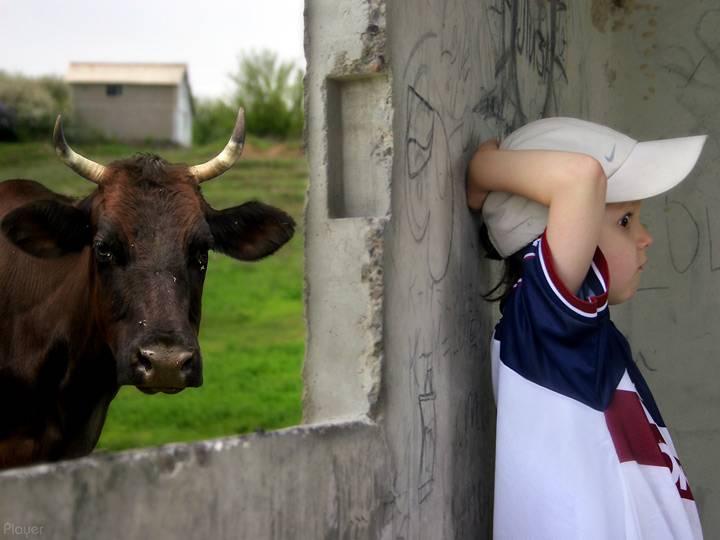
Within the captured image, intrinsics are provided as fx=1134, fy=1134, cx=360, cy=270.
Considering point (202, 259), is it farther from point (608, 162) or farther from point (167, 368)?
point (608, 162)

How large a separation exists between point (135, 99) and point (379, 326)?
29.0 m

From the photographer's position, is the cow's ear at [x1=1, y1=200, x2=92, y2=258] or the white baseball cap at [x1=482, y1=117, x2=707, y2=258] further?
the cow's ear at [x1=1, y1=200, x2=92, y2=258]

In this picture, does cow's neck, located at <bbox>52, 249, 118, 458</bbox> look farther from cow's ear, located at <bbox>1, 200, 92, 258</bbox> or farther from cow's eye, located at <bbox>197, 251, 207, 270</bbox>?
cow's eye, located at <bbox>197, 251, 207, 270</bbox>

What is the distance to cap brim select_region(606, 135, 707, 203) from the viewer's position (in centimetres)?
301

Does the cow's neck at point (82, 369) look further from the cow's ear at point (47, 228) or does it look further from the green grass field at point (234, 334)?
the green grass field at point (234, 334)

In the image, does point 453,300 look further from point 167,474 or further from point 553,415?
point 167,474

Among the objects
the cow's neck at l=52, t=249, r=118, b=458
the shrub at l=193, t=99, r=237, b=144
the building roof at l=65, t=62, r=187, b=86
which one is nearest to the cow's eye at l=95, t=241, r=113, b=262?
the cow's neck at l=52, t=249, r=118, b=458

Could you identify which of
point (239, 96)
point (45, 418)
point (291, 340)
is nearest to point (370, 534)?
point (45, 418)

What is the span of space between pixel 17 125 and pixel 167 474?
2330 centimetres

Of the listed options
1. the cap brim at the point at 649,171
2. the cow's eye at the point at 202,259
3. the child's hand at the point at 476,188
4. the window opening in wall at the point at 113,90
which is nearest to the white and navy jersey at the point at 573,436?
the cap brim at the point at 649,171

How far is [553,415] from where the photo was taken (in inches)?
111

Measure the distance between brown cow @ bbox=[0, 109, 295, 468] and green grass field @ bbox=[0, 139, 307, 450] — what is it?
4637 mm

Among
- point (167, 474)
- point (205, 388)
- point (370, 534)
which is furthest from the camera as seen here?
point (205, 388)

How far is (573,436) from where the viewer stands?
2.78 m
